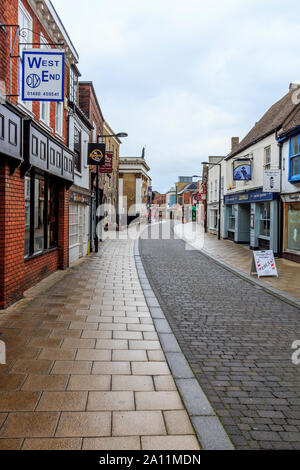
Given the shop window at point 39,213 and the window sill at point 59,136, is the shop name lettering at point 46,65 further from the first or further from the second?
the window sill at point 59,136

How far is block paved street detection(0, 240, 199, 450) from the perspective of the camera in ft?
9.86

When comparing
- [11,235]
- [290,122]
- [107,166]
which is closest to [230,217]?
Result: [290,122]

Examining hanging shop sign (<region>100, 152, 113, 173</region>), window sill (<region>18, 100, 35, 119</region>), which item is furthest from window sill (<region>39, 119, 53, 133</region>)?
hanging shop sign (<region>100, 152, 113, 173</region>)

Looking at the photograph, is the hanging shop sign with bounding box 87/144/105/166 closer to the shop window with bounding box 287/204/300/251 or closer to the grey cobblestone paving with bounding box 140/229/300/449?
the grey cobblestone paving with bounding box 140/229/300/449

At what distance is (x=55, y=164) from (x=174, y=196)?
4505 inches

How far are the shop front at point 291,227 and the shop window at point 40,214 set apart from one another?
944cm

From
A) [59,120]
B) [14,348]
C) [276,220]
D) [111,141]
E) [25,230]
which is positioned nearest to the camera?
[14,348]

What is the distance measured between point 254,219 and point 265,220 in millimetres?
959

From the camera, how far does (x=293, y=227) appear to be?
50.0 ft

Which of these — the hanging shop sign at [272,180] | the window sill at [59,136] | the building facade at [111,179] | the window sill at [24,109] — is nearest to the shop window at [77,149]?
the window sill at [59,136]

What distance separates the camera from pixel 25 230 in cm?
838

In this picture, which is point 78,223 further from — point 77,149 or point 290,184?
point 290,184
